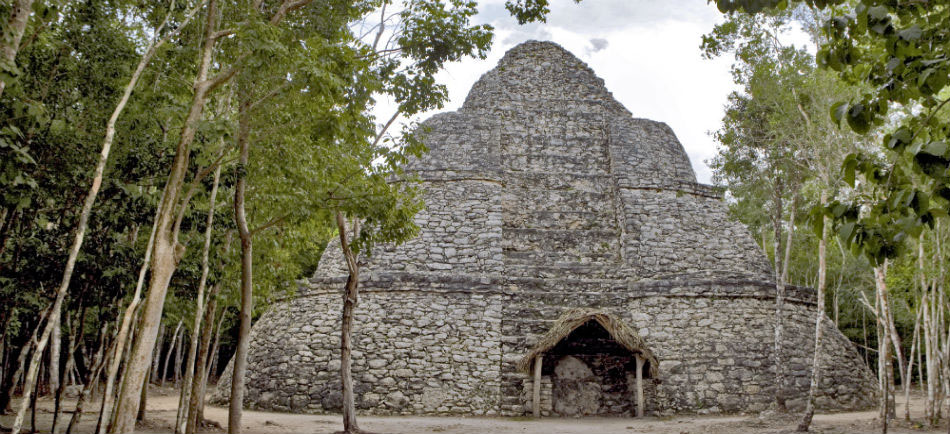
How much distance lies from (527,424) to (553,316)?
278 cm

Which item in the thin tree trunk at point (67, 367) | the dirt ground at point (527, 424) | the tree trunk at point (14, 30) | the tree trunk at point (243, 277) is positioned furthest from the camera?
the dirt ground at point (527, 424)

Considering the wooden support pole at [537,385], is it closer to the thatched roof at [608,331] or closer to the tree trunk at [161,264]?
the thatched roof at [608,331]

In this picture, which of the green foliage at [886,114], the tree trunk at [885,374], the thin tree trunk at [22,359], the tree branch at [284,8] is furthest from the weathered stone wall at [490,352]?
the green foliage at [886,114]

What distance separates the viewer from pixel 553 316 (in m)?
12.0

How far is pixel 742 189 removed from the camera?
1202 centimetres

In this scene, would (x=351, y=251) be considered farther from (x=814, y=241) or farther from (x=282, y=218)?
(x=814, y=241)

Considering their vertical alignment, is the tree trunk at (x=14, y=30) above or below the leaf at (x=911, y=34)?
above

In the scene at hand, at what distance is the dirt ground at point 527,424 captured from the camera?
28.5 ft

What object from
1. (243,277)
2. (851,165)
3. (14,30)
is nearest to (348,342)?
(243,277)

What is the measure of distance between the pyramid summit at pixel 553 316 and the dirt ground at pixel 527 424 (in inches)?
22.6

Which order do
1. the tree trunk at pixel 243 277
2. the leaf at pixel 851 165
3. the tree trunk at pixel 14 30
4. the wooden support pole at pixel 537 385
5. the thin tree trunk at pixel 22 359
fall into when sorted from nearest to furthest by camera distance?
the leaf at pixel 851 165
the tree trunk at pixel 14 30
the thin tree trunk at pixel 22 359
the tree trunk at pixel 243 277
the wooden support pole at pixel 537 385

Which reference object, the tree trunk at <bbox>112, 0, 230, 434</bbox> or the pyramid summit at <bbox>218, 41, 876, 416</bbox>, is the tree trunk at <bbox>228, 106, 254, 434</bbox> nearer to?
the tree trunk at <bbox>112, 0, 230, 434</bbox>

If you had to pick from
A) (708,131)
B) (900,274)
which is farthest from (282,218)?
(900,274)

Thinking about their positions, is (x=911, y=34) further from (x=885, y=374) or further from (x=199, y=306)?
(x=885, y=374)
